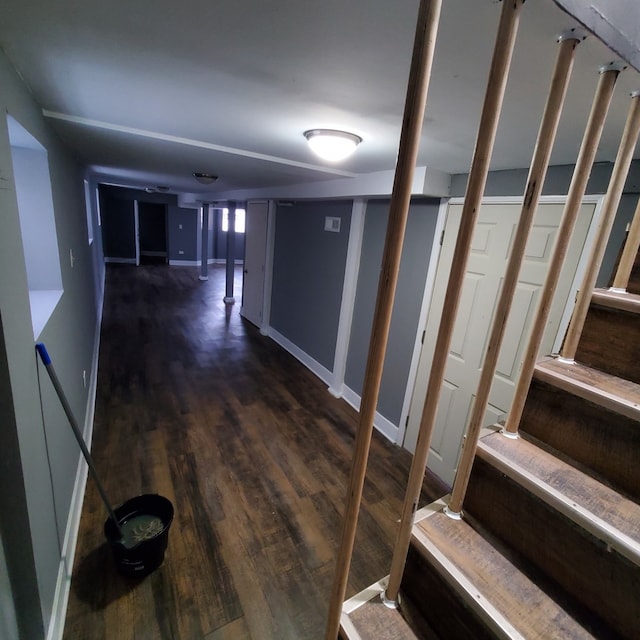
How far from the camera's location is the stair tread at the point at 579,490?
0.64 m

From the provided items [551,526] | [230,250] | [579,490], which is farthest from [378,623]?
[230,250]

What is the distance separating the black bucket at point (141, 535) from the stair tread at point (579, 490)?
1.68m

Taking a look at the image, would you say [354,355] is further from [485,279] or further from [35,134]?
[35,134]

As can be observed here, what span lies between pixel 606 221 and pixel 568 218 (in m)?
0.19

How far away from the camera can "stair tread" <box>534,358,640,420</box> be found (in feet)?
2.49

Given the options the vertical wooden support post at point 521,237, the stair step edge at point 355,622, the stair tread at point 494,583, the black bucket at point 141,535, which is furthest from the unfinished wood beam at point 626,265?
the black bucket at point 141,535

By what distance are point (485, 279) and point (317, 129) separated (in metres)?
1.48

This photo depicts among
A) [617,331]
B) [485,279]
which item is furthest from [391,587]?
[485,279]

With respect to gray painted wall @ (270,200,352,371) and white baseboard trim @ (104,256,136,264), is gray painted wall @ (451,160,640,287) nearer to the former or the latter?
gray painted wall @ (270,200,352,371)

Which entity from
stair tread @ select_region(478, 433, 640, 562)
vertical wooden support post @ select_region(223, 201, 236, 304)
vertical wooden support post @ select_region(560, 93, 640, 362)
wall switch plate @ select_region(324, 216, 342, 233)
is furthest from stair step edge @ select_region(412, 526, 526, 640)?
vertical wooden support post @ select_region(223, 201, 236, 304)

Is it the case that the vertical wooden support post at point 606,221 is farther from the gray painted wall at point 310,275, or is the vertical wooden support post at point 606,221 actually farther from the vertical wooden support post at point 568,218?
the gray painted wall at point 310,275

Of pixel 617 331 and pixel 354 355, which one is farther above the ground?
pixel 617 331

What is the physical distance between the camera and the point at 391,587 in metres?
0.83

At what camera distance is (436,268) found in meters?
2.59
